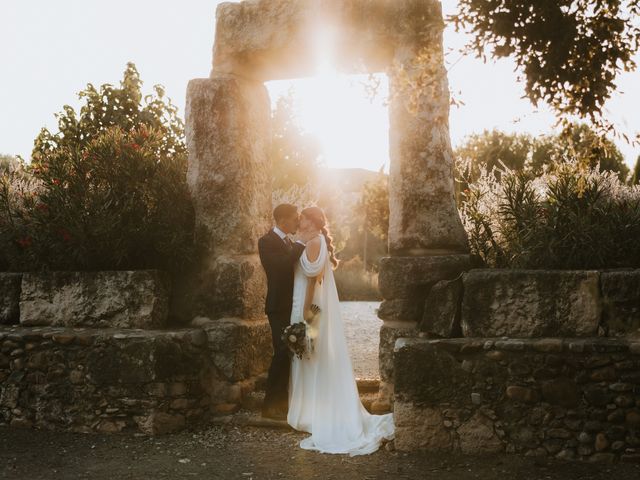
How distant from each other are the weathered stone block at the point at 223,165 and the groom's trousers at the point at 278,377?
969 mm

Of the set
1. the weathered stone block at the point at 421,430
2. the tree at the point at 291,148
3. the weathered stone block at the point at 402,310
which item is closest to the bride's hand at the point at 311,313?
the weathered stone block at the point at 402,310

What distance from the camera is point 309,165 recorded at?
21266 millimetres

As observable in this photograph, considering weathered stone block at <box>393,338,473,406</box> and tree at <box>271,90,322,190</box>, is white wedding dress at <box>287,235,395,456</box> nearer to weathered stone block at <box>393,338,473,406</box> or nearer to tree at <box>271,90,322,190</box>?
weathered stone block at <box>393,338,473,406</box>

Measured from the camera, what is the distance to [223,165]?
6254 millimetres

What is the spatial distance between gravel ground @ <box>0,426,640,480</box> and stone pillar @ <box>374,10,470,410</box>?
101 cm

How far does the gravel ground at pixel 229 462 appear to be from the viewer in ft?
14.1

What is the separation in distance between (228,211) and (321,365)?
67.6 inches

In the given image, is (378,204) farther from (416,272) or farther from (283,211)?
(416,272)

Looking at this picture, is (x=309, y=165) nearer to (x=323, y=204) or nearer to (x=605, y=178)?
(x=323, y=204)

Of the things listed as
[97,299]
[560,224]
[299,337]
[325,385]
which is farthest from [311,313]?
[560,224]

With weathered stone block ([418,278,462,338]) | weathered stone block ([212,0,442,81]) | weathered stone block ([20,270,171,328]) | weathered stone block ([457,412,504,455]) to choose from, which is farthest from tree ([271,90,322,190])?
weathered stone block ([457,412,504,455])

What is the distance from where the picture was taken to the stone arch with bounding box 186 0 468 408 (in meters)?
5.59

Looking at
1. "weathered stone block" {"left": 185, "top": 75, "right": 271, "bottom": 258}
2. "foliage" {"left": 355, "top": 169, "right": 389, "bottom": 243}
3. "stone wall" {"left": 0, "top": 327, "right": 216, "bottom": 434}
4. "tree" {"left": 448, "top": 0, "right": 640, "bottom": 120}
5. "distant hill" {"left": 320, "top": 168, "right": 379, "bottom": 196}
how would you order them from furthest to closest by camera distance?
"distant hill" {"left": 320, "top": 168, "right": 379, "bottom": 196}, "foliage" {"left": 355, "top": 169, "right": 389, "bottom": 243}, "weathered stone block" {"left": 185, "top": 75, "right": 271, "bottom": 258}, "stone wall" {"left": 0, "top": 327, "right": 216, "bottom": 434}, "tree" {"left": 448, "top": 0, "right": 640, "bottom": 120}

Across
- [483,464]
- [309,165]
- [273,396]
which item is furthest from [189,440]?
[309,165]
